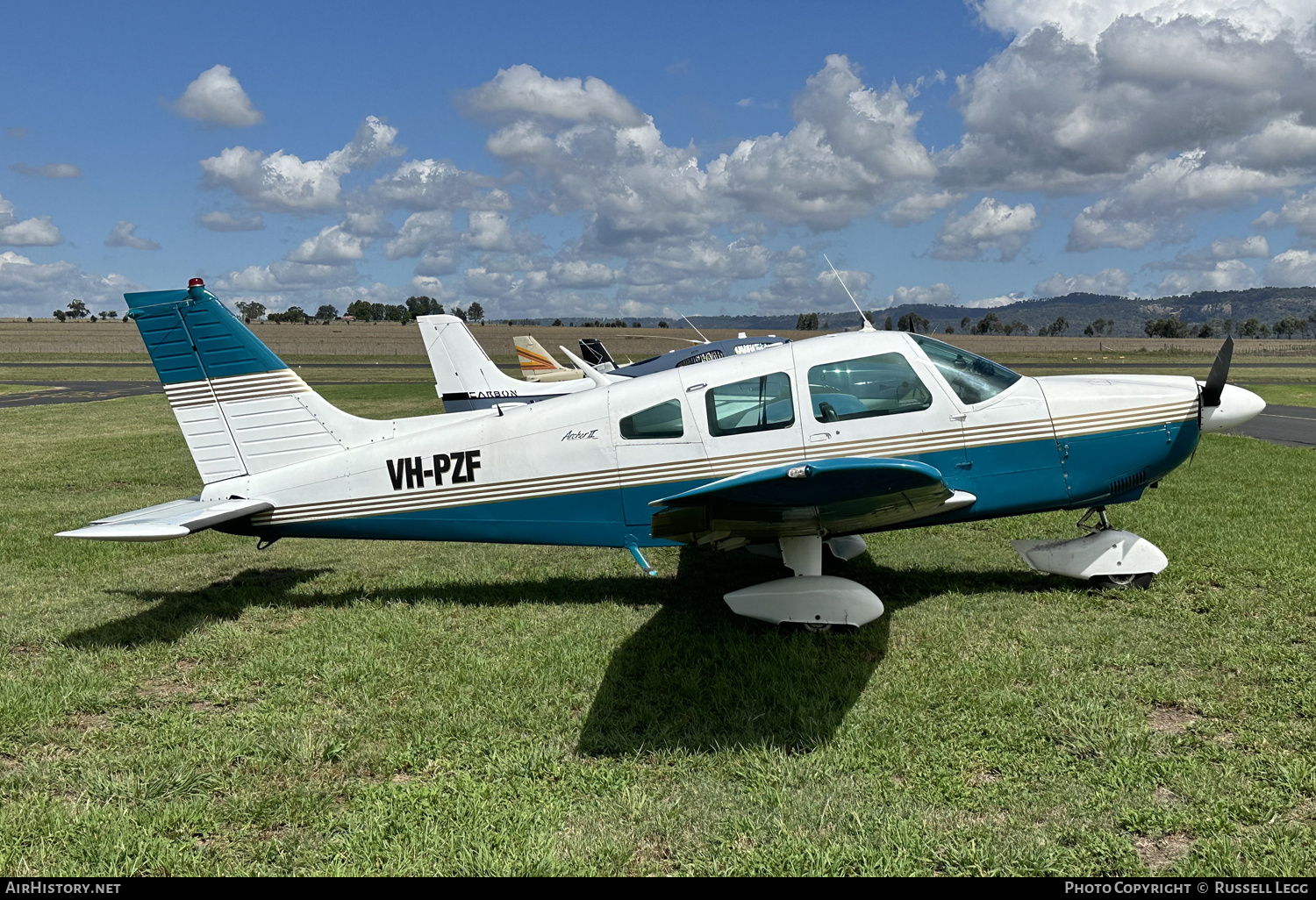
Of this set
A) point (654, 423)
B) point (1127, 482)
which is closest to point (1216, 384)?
point (1127, 482)

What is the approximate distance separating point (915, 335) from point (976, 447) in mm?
982

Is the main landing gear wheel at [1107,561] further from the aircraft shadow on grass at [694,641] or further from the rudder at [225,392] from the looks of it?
the rudder at [225,392]

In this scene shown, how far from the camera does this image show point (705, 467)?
5.94m

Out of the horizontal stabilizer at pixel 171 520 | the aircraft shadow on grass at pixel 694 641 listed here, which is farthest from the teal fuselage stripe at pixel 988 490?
the aircraft shadow on grass at pixel 694 641

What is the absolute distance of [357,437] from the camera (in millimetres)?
6648

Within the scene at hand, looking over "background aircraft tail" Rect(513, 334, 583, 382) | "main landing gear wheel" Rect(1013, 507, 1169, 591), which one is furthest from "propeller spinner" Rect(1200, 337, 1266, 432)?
"background aircraft tail" Rect(513, 334, 583, 382)

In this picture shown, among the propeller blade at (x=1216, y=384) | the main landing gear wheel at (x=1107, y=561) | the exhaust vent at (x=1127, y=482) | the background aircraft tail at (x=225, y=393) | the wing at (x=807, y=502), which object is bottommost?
the main landing gear wheel at (x=1107, y=561)

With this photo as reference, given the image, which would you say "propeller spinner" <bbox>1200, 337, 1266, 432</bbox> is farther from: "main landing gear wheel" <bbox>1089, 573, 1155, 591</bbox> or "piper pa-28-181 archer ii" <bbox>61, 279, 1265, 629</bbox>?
"main landing gear wheel" <bbox>1089, 573, 1155, 591</bbox>

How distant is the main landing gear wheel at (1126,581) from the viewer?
640 centimetres

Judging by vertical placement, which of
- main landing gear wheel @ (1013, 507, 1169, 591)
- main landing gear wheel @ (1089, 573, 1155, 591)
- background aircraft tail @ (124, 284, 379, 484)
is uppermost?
background aircraft tail @ (124, 284, 379, 484)

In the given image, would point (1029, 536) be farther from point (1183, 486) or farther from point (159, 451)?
point (159, 451)

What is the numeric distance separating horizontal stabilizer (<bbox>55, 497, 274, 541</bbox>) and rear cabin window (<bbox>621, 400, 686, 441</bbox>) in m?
3.06

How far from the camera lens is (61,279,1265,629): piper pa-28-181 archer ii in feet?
18.9

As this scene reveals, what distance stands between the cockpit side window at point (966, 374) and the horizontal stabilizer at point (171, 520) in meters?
5.51
